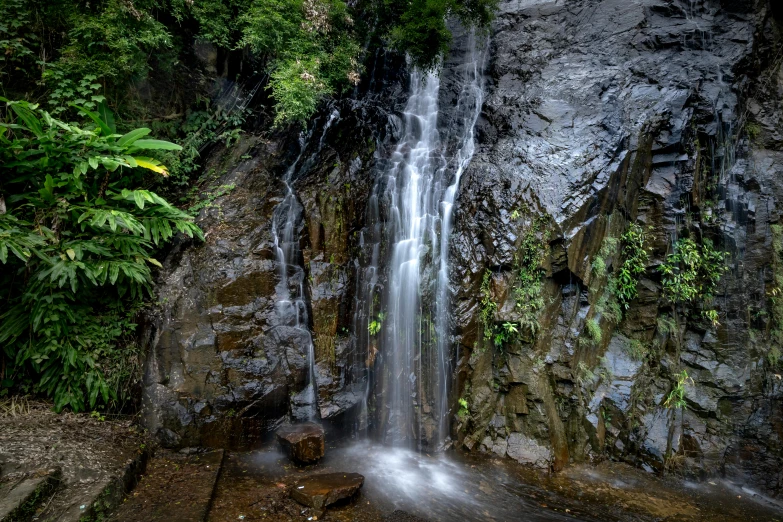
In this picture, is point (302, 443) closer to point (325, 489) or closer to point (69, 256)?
point (325, 489)

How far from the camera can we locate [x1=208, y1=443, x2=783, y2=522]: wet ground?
15.6ft

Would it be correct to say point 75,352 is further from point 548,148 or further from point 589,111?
point 589,111

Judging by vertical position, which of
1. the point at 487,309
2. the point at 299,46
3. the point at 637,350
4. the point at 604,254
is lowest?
the point at 637,350

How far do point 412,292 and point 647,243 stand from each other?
3871mm

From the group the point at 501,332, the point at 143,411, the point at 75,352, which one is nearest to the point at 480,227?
the point at 501,332

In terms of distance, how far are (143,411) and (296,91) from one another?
5.20 m

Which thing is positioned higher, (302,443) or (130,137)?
(130,137)

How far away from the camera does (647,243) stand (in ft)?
22.6

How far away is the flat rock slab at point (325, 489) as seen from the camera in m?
4.66

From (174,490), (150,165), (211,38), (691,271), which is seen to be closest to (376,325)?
(174,490)

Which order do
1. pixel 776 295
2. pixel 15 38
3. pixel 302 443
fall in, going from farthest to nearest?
pixel 776 295 → pixel 15 38 → pixel 302 443

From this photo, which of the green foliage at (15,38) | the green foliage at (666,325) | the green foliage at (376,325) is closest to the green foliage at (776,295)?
the green foliage at (666,325)

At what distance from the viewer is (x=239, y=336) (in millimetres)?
6160

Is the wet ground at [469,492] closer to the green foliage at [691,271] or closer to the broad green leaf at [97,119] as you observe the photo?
the green foliage at [691,271]
